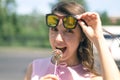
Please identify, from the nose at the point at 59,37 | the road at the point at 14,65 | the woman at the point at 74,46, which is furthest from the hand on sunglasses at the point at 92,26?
the road at the point at 14,65

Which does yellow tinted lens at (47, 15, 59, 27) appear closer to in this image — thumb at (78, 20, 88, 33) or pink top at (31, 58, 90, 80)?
thumb at (78, 20, 88, 33)

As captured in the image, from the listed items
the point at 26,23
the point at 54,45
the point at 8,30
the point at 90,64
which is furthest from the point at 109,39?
the point at 26,23

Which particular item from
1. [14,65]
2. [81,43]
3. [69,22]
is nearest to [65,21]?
[69,22]

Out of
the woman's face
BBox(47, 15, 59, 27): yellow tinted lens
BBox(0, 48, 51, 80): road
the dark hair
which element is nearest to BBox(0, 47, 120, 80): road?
BBox(0, 48, 51, 80): road

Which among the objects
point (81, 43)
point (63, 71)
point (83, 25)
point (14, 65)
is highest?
point (83, 25)

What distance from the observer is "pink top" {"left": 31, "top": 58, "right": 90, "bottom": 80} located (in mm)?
2461

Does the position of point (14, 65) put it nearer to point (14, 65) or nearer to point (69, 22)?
point (14, 65)

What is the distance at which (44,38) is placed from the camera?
41531 mm

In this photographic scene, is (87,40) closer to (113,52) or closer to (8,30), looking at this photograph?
(113,52)

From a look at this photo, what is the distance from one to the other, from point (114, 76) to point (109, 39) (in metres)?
0.56

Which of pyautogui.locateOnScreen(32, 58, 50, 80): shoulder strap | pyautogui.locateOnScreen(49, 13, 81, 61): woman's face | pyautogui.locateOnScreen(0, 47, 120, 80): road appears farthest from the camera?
pyautogui.locateOnScreen(0, 47, 120, 80): road

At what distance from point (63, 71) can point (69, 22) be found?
12.5 inches

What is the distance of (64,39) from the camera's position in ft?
7.77

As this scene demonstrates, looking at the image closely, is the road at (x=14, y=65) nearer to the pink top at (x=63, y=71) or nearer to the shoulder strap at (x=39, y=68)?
the pink top at (x=63, y=71)
